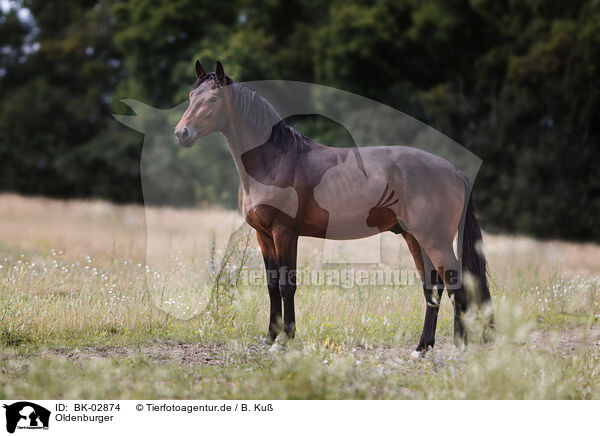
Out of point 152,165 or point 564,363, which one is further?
point 152,165

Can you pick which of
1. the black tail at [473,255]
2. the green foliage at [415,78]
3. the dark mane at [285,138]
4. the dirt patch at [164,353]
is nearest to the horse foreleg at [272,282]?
the dirt patch at [164,353]

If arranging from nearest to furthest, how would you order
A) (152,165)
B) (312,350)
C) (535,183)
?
(312,350)
(535,183)
(152,165)

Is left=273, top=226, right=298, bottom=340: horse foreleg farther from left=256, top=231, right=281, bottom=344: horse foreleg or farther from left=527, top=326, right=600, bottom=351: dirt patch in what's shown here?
left=527, top=326, right=600, bottom=351: dirt patch

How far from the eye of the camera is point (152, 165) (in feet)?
73.4

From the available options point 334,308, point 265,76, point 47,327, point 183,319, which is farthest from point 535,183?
point 47,327

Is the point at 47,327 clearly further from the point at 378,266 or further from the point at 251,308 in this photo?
the point at 378,266

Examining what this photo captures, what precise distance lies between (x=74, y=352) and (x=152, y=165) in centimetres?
1717
